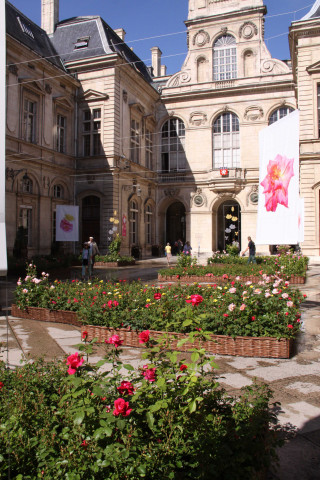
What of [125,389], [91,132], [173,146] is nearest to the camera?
[125,389]

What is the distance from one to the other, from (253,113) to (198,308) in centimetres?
2745

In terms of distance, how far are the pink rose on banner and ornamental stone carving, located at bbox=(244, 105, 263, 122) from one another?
2719cm

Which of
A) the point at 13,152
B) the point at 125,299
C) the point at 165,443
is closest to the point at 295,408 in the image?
the point at 165,443

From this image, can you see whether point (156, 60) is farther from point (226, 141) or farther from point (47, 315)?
point (47, 315)

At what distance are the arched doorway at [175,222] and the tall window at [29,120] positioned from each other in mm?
16521

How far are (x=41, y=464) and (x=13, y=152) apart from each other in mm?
21200

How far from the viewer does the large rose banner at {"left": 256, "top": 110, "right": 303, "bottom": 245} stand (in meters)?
5.24

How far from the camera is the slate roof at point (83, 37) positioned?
2727 cm

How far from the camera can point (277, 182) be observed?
5559 millimetres

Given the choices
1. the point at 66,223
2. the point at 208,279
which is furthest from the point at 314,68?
the point at 66,223

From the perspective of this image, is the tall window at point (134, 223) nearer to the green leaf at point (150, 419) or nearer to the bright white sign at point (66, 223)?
the bright white sign at point (66, 223)

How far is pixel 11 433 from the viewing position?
8.66ft

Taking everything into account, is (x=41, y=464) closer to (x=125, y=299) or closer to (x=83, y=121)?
(x=125, y=299)

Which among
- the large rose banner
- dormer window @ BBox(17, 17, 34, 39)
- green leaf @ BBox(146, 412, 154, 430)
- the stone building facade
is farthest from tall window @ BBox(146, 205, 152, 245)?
green leaf @ BBox(146, 412, 154, 430)
